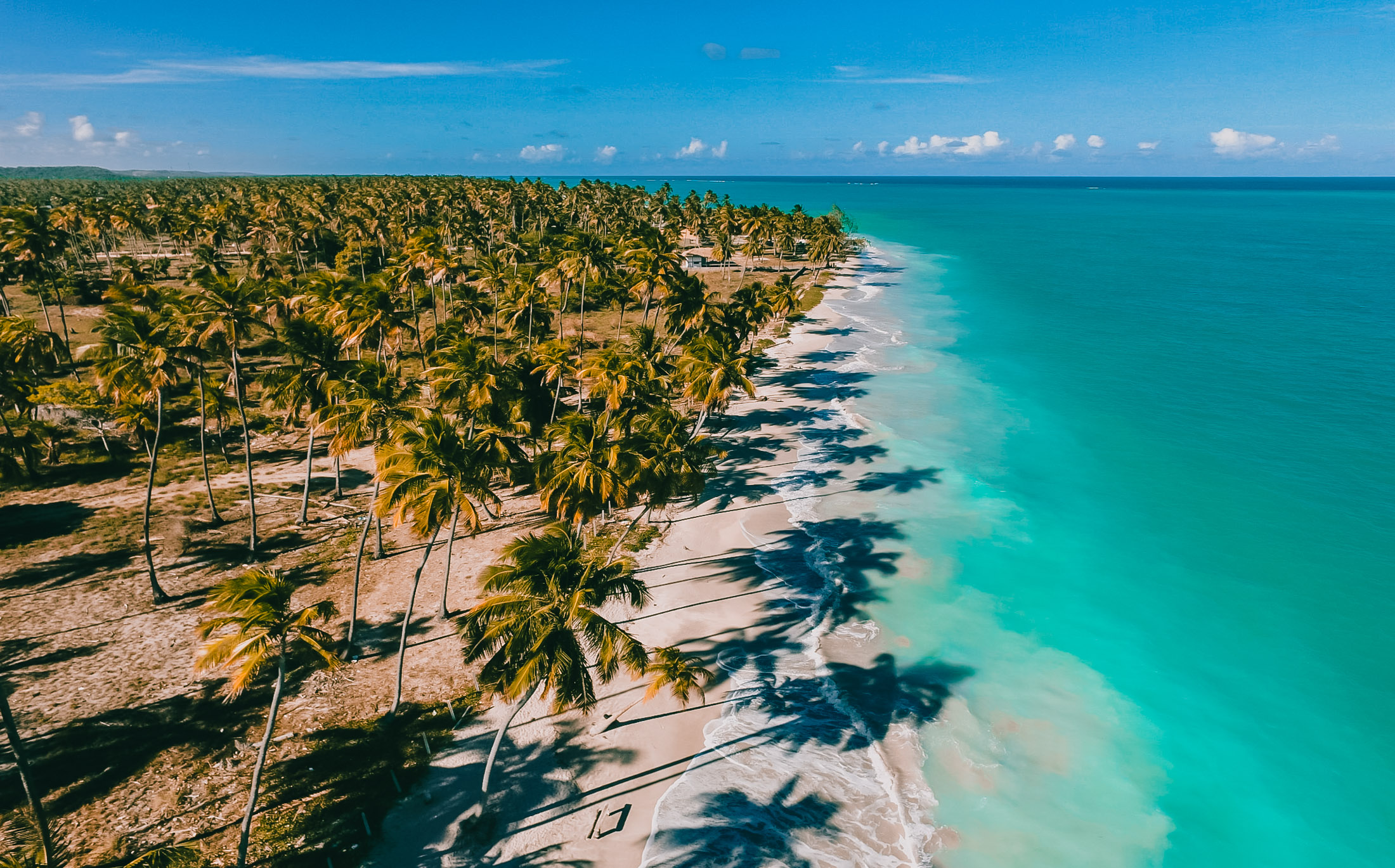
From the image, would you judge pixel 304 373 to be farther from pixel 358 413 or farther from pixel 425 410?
pixel 425 410

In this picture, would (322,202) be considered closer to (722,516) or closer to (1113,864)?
(722,516)

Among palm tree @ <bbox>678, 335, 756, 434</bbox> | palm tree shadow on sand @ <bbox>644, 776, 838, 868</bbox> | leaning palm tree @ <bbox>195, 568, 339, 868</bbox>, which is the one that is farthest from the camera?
palm tree @ <bbox>678, 335, 756, 434</bbox>

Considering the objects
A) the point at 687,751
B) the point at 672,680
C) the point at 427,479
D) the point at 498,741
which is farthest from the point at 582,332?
the point at 498,741

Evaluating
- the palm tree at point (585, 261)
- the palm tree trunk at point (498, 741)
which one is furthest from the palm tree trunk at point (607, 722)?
the palm tree at point (585, 261)

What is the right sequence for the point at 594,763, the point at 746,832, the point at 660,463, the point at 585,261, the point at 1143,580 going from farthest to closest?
the point at 585,261 < the point at 1143,580 < the point at 660,463 < the point at 594,763 < the point at 746,832

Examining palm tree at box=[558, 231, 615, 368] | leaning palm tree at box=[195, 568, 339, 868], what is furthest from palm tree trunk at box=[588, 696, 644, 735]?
palm tree at box=[558, 231, 615, 368]

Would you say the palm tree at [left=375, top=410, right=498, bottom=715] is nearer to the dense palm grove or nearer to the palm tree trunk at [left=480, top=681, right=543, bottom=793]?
the dense palm grove
